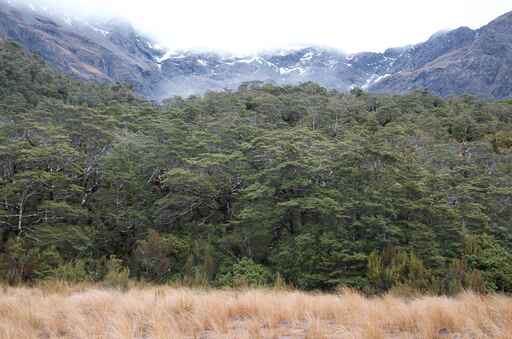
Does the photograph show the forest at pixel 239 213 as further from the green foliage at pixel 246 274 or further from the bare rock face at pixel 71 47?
the bare rock face at pixel 71 47

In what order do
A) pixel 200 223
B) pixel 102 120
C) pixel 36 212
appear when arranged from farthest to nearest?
pixel 102 120, pixel 200 223, pixel 36 212

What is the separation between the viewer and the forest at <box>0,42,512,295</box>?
38.5ft

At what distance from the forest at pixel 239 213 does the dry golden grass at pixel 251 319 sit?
159 inches

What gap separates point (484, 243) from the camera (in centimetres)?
1306

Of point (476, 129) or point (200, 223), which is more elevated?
point (476, 129)

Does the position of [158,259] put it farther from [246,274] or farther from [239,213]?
[239,213]

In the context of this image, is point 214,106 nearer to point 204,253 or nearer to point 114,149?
point 114,149

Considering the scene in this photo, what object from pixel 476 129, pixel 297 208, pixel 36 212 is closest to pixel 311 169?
pixel 297 208

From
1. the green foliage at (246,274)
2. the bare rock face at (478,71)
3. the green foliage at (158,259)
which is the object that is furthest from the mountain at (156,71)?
the green foliage at (246,274)

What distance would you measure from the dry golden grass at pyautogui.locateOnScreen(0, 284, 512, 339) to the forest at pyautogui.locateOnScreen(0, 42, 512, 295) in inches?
159

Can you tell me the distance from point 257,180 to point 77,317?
1122 centimetres

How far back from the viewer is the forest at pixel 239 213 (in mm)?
11734

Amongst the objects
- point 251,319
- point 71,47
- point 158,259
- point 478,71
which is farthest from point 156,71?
point 251,319

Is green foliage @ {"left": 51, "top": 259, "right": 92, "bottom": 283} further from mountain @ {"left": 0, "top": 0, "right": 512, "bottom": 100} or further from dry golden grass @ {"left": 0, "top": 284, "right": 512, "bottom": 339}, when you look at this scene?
mountain @ {"left": 0, "top": 0, "right": 512, "bottom": 100}
